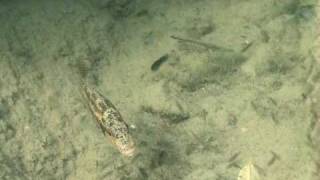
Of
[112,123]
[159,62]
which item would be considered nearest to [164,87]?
[159,62]

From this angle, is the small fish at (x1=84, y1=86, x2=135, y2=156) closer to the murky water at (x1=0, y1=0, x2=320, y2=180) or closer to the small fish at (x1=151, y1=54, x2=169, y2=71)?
the murky water at (x1=0, y1=0, x2=320, y2=180)

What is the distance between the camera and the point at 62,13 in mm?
2252

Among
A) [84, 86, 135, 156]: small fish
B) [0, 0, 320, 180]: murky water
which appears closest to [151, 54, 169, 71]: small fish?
[0, 0, 320, 180]: murky water

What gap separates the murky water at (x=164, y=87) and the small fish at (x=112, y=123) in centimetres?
2

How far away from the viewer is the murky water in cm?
Answer: 196

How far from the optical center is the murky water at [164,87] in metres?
1.96

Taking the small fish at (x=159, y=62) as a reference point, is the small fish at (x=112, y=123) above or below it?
below

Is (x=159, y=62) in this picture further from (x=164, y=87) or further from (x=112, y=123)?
(x=112, y=123)

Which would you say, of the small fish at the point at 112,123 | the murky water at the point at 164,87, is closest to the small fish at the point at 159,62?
the murky water at the point at 164,87

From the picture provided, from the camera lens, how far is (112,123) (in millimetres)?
1986

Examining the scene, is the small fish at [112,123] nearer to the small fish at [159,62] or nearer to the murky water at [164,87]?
the murky water at [164,87]

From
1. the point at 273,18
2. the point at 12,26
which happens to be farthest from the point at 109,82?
the point at 273,18

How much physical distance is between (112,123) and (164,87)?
0.32 meters

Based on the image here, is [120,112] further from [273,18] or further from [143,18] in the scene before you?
[273,18]
